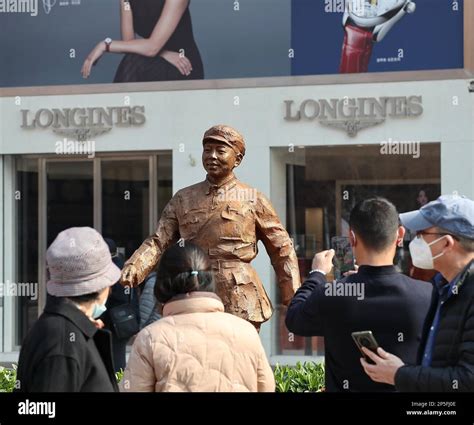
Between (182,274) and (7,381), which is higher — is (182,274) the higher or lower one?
the higher one

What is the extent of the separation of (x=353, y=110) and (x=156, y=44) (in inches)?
90.5

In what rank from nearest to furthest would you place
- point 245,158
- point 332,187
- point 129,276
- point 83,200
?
point 129,276, point 245,158, point 332,187, point 83,200

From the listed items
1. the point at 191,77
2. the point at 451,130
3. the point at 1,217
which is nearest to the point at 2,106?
the point at 1,217

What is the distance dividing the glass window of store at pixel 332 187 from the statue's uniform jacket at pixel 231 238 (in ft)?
16.7

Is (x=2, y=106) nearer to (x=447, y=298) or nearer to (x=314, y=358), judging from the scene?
(x=314, y=358)

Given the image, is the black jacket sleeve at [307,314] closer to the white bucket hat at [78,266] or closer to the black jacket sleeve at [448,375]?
the black jacket sleeve at [448,375]

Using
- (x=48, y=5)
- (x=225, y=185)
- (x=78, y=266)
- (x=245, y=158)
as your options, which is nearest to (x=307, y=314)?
(x=78, y=266)

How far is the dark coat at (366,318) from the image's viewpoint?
3986 millimetres

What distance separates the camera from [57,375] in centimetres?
343

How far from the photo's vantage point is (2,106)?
1261 cm

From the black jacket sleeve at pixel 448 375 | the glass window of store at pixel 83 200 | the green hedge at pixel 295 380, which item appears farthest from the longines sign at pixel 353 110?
the black jacket sleeve at pixel 448 375

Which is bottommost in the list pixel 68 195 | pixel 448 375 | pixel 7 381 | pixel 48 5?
pixel 7 381

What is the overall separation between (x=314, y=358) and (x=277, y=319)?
0.60m

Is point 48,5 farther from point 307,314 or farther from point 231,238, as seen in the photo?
point 307,314
